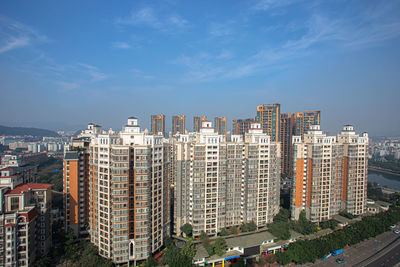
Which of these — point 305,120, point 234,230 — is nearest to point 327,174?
point 234,230

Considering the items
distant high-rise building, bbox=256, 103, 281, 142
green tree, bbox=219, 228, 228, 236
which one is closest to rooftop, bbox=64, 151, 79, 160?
green tree, bbox=219, 228, 228, 236

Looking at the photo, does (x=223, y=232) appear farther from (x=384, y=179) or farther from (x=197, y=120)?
(x=384, y=179)

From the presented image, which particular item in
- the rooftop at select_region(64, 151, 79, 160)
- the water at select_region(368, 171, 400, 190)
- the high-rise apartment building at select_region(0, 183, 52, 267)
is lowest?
the water at select_region(368, 171, 400, 190)

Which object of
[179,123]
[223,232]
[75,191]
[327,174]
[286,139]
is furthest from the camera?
[179,123]

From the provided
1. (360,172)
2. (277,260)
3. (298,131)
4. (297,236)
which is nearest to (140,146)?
(277,260)

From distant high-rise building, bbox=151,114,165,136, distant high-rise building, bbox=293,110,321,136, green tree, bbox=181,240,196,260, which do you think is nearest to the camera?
green tree, bbox=181,240,196,260

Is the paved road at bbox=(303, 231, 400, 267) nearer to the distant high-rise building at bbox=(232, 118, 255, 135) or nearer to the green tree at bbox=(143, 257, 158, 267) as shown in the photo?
the green tree at bbox=(143, 257, 158, 267)
